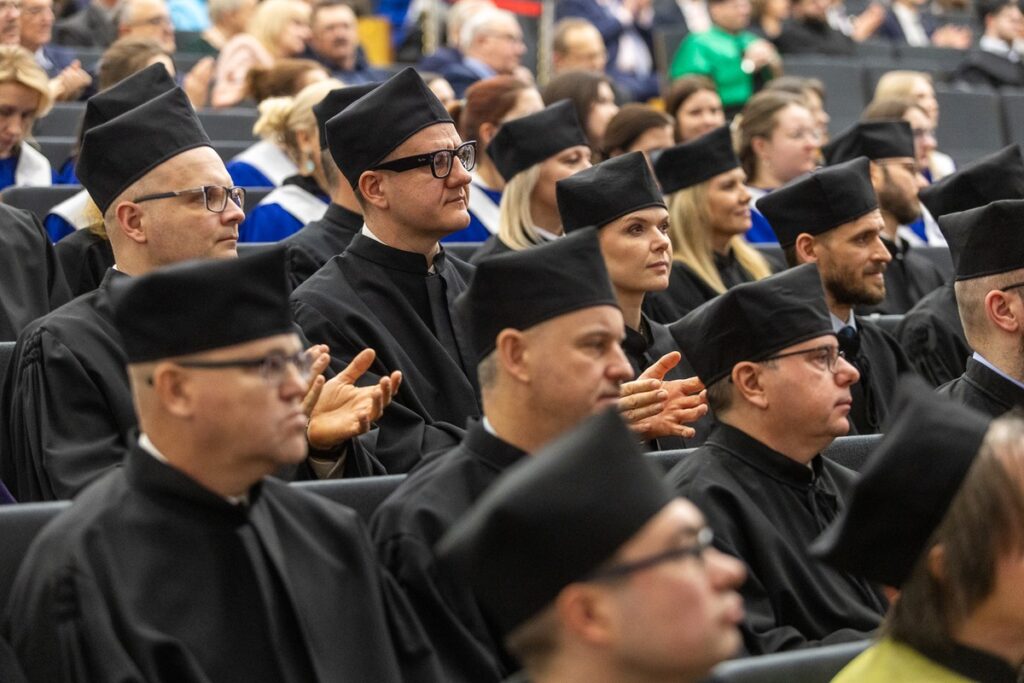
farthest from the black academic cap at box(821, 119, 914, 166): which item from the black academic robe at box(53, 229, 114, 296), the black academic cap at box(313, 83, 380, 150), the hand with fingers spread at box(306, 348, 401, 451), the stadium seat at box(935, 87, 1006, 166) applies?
the stadium seat at box(935, 87, 1006, 166)

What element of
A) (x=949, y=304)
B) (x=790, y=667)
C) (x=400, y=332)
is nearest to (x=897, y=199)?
(x=949, y=304)

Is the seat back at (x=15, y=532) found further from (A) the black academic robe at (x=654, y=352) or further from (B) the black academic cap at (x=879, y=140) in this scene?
(B) the black academic cap at (x=879, y=140)

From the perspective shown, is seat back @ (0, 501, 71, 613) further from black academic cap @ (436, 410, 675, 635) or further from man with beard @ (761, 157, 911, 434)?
man with beard @ (761, 157, 911, 434)

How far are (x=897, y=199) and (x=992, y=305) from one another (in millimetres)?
2660

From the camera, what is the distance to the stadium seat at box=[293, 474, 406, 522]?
3.85 metres

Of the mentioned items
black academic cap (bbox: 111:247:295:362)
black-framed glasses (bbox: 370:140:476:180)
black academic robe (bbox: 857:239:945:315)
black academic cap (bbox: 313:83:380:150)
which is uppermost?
black academic cap (bbox: 111:247:295:362)

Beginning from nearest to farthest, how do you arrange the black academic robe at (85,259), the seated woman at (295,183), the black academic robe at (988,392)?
the black academic robe at (988,392), the black academic robe at (85,259), the seated woman at (295,183)

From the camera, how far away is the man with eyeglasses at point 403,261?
4.96m

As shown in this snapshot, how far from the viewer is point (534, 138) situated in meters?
6.49

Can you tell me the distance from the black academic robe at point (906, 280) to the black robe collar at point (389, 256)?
10.5 feet

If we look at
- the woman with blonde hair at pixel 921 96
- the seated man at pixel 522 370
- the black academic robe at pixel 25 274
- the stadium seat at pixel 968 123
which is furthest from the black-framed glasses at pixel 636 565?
the stadium seat at pixel 968 123

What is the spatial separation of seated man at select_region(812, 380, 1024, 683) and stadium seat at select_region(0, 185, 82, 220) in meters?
4.68

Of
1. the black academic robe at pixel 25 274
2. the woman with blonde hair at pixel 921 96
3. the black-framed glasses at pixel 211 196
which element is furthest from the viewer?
the woman with blonde hair at pixel 921 96

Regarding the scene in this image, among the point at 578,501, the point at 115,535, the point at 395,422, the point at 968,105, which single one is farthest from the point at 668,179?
the point at 968,105
